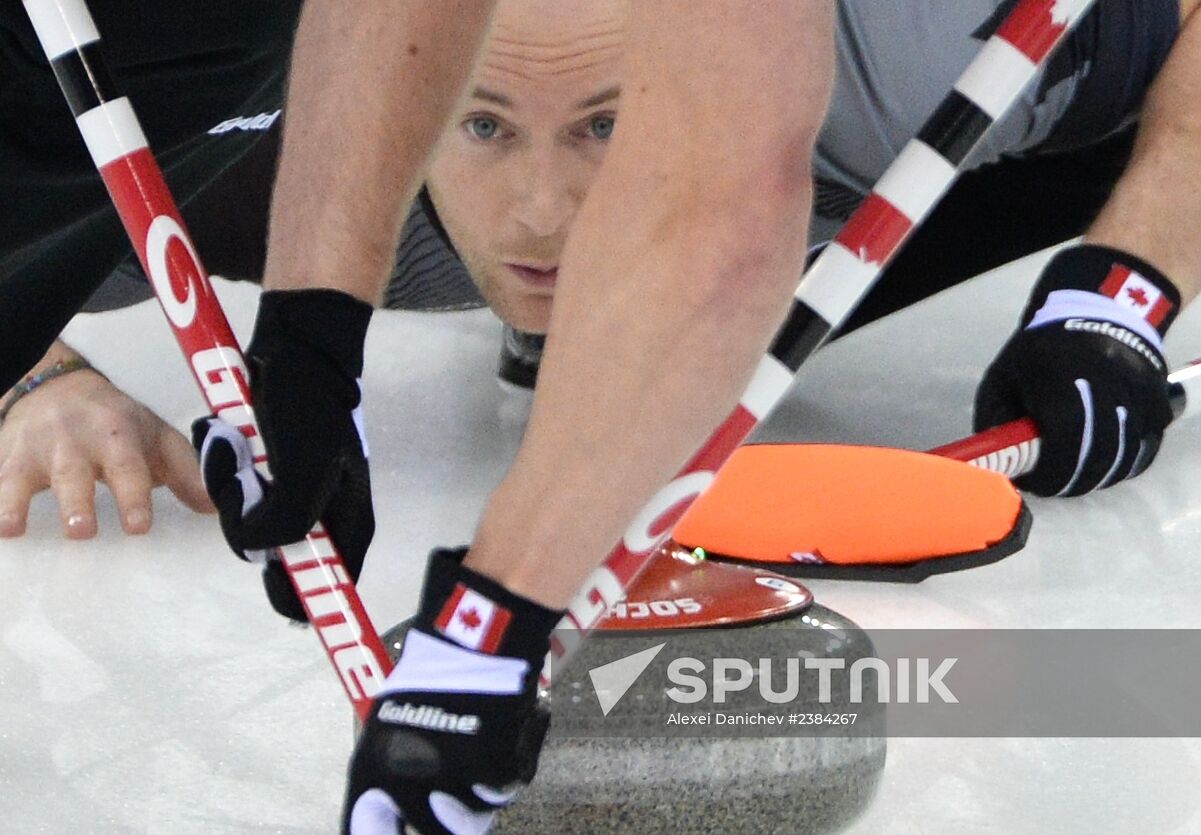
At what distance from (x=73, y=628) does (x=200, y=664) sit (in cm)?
13

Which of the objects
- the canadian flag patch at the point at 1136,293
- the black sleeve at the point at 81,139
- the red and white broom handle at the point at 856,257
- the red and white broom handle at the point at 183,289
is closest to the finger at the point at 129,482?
the black sleeve at the point at 81,139

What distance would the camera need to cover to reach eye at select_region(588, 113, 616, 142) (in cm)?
139

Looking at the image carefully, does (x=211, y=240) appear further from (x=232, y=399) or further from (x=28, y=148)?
(x=232, y=399)

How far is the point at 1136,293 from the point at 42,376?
3.45ft

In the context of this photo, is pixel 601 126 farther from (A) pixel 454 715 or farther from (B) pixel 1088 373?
(A) pixel 454 715

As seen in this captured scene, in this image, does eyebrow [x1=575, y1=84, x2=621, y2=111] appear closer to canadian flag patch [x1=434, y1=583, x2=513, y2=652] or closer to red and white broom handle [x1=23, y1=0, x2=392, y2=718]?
red and white broom handle [x1=23, y1=0, x2=392, y2=718]

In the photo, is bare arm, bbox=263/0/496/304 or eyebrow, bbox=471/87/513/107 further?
eyebrow, bbox=471/87/513/107

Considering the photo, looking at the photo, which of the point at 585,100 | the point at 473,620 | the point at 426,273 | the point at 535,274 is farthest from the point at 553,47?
the point at 473,620

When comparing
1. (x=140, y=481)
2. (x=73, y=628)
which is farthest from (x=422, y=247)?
(x=73, y=628)

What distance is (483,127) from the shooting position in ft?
4.63

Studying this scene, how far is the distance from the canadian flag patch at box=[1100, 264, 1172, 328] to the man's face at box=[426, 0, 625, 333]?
50 centimetres

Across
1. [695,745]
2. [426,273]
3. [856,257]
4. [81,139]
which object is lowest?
[426,273]

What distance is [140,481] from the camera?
1382 mm

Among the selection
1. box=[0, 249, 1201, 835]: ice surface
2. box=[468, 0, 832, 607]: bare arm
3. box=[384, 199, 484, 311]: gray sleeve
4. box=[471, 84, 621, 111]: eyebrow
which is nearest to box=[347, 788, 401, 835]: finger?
box=[468, 0, 832, 607]: bare arm
